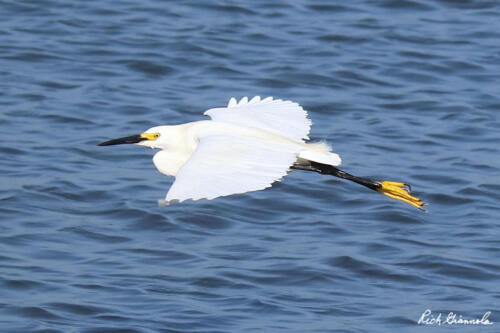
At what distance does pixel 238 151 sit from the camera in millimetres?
7504

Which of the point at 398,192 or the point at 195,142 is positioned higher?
the point at 195,142

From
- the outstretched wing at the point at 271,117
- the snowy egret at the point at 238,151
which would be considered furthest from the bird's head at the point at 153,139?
the outstretched wing at the point at 271,117

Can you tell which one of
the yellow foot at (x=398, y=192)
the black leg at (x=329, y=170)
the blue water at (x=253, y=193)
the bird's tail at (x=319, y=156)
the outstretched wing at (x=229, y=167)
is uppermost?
the outstretched wing at (x=229, y=167)

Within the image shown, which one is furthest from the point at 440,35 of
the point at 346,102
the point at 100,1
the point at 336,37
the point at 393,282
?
the point at 393,282

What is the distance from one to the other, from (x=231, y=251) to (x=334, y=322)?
1397mm

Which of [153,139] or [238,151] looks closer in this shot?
[238,151]

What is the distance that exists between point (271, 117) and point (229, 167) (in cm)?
206

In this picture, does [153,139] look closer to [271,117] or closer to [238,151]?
[271,117]

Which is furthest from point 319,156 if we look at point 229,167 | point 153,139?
point 153,139

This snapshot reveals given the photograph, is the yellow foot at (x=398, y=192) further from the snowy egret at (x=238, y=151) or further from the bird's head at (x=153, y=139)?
the bird's head at (x=153, y=139)

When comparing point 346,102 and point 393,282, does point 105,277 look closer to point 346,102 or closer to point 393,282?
point 393,282

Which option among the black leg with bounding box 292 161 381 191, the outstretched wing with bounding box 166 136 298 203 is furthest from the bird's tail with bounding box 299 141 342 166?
the black leg with bounding box 292 161 381 191

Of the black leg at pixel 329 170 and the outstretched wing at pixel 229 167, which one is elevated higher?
the outstretched wing at pixel 229 167

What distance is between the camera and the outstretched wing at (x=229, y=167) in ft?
22.1
